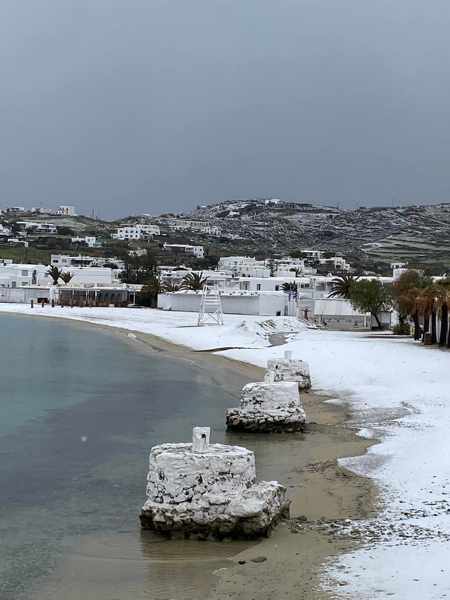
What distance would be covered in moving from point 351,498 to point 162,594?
4.52m

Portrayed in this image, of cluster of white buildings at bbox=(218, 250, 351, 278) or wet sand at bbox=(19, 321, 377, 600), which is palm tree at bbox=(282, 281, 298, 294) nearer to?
cluster of white buildings at bbox=(218, 250, 351, 278)

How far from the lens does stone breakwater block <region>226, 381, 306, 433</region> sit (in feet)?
64.5

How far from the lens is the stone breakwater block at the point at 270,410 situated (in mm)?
19656

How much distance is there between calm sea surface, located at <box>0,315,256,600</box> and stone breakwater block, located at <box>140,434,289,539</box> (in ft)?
0.97

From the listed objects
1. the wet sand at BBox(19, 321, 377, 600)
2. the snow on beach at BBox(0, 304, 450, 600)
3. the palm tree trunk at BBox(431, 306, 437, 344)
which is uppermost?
the palm tree trunk at BBox(431, 306, 437, 344)

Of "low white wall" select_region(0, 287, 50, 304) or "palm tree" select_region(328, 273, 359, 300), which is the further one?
"low white wall" select_region(0, 287, 50, 304)

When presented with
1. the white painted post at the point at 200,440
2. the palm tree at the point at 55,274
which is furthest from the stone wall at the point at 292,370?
the palm tree at the point at 55,274

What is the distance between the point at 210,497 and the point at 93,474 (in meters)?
5.05

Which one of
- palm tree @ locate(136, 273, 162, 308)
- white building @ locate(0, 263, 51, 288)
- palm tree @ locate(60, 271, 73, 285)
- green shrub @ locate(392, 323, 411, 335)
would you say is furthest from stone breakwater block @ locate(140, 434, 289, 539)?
white building @ locate(0, 263, 51, 288)

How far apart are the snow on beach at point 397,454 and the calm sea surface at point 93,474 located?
1801 mm

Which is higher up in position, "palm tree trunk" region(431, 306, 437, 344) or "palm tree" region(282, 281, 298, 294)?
"palm tree" region(282, 281, 298, 294)

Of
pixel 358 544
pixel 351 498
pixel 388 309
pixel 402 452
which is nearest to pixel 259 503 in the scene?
pixel 358 544

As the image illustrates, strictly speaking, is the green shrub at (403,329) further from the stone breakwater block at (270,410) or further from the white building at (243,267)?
the white building at (243,267)

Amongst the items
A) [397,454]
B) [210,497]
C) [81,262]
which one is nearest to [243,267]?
[81,262]
